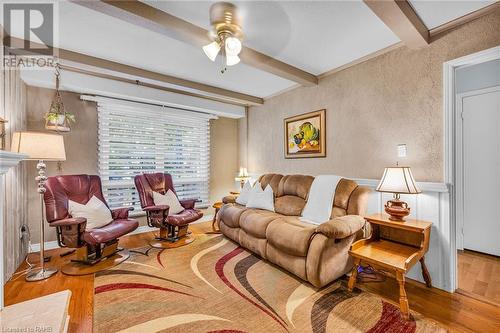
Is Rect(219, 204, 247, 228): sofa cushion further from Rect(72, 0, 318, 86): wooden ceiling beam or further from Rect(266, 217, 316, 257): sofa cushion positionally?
Rect(72, 0, 318, 86): wooden ceiling beam

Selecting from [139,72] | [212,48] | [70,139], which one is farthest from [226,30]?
[70,139]

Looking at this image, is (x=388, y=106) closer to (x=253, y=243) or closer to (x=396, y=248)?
(x=396, y=248)

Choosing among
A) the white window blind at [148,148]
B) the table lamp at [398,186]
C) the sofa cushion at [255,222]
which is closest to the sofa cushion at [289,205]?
the sofa cushion at [255,222]

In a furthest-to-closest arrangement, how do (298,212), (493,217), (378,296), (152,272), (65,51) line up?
1. (298,212)
2. (493,217)
3. (65,51)
4. (152,272)
5. (378,296)

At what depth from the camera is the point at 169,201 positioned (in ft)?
11.3

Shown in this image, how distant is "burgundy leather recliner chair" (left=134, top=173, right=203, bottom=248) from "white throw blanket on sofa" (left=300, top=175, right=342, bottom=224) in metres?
1.62

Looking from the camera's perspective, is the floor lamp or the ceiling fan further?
the floor lamp

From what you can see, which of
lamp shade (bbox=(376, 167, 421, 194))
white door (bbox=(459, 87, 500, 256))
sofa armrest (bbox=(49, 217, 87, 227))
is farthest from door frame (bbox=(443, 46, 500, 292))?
sofa armrest (bbox=(49, 217, 87, 227))

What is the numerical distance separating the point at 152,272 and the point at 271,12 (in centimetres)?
286

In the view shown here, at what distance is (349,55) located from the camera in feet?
9.11

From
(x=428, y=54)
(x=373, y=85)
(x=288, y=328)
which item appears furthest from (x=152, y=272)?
(x=428, y=54)

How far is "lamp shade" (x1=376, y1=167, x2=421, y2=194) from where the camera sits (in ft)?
6.75

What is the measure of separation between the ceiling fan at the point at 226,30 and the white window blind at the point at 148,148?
7.54 feet

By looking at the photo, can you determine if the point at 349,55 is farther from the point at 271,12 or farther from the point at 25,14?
the point at 25,14
